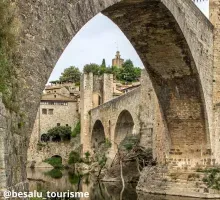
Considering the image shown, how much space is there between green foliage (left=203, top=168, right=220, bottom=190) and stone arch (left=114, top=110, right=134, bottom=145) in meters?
13.0

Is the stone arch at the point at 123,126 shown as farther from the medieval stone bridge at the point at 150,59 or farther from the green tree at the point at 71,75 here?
the green tree at the point at 71,75

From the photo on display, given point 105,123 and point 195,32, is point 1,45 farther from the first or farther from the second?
point 105,123

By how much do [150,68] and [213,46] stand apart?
8.24 ft

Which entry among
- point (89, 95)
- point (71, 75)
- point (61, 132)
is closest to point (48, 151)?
point (61, 132)

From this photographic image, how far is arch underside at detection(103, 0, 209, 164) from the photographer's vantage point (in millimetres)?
11625

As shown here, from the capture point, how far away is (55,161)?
40438mm

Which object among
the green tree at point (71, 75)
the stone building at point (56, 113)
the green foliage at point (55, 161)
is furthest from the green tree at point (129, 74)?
the green foliage at point (55, 161)

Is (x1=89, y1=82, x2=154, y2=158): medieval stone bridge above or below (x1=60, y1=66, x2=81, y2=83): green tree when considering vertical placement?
below

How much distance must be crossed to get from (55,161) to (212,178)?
27364mm

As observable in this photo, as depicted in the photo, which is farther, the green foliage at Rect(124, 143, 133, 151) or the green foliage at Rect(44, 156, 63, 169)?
the green foliage at Rect(44, 156, 63, 169)

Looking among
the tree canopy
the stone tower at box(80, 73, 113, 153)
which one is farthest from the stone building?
the tree canopy

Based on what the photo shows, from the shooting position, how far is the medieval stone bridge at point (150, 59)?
18.9 ft

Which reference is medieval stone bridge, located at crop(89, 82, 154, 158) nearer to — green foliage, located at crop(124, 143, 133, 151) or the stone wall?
green foliage, located at crop(124, 143, 133, 151)

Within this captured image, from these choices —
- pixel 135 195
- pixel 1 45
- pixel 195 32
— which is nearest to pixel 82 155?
pixel 135 195
